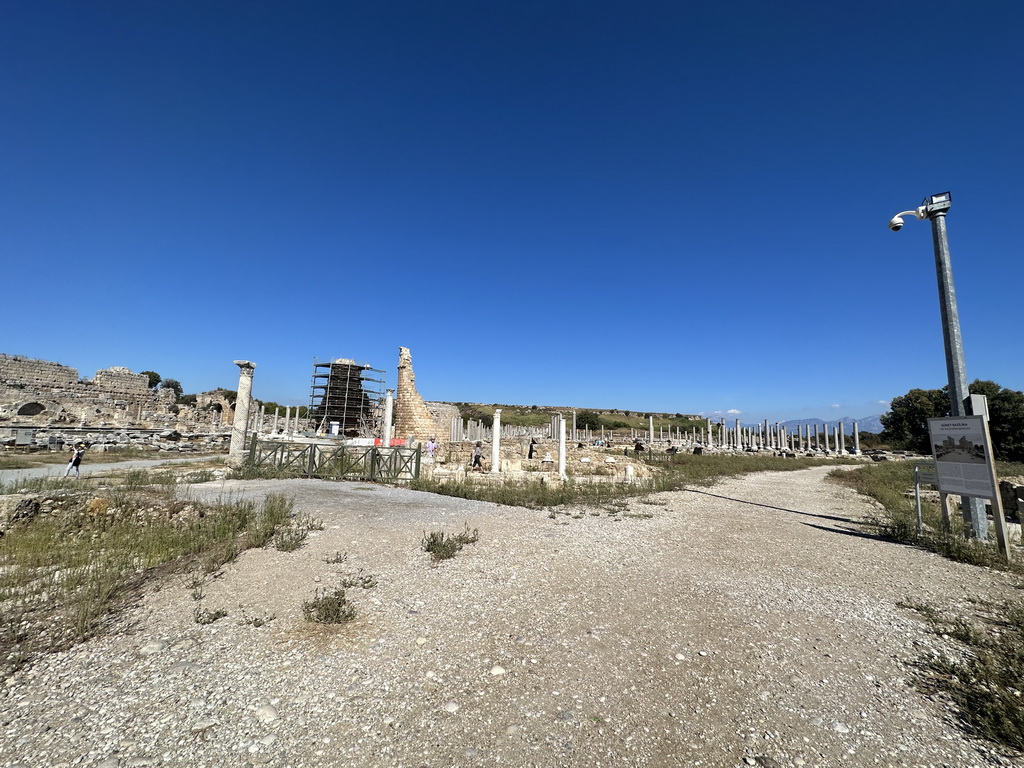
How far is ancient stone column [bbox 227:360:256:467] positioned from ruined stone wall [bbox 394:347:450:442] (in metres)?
9.01

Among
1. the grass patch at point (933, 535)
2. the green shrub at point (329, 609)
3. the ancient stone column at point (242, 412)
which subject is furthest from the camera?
the ancient stone column at point (242, 412)

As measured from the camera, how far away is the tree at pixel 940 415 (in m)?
34.4

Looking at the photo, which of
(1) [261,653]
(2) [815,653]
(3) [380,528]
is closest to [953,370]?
(2) [815,653]

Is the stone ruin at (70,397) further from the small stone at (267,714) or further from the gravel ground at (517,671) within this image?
the small stone at (267,714)

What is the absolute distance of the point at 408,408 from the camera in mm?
26734

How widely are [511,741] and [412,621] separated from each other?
6.27 feet

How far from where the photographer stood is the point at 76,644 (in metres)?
3.69

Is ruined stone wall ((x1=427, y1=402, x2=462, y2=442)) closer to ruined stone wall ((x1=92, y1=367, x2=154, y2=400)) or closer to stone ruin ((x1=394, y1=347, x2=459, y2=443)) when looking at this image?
stone ruin ((x1=394, y1=347, x2=459, y2=443))

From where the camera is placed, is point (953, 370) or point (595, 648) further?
point (953, 370)

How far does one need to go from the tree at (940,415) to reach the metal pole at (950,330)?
2352cm

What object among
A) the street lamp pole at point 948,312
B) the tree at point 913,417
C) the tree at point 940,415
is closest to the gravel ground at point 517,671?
the street lamp pole at point 948,312

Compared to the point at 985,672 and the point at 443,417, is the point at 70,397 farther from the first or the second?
the point at 985,672

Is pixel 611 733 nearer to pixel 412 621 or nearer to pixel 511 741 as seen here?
pixel 511 741

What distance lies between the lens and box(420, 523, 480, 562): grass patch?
643cm
